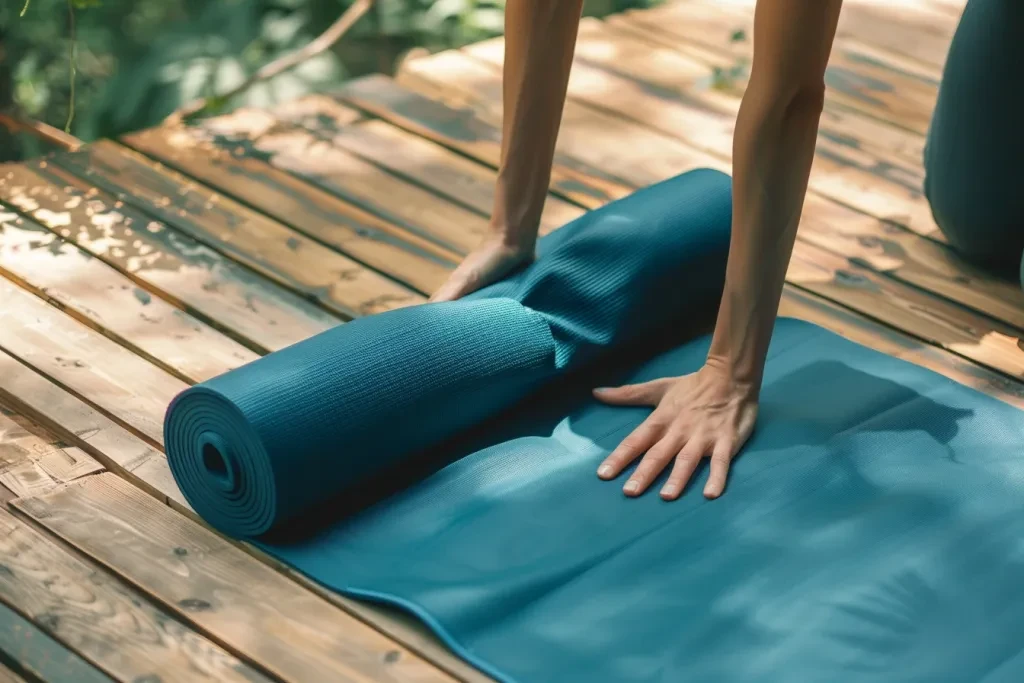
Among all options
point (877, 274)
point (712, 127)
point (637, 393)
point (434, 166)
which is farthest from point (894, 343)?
point (434, 166)

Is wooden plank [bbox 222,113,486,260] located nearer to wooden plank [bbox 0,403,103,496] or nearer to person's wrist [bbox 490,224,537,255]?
person's wrist [bbox 490,224,537,255]

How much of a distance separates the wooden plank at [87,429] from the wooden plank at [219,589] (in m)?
0.03

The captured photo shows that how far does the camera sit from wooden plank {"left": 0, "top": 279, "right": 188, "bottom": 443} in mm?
2246

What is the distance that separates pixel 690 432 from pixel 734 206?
347 millimetres

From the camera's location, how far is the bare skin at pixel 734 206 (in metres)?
1.95

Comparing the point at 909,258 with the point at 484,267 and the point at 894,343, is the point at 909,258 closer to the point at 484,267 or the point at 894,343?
the point at 894,343

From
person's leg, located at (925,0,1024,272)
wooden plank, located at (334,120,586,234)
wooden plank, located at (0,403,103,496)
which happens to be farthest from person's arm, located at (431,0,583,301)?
person's leg, located at (925,0,1024,272)

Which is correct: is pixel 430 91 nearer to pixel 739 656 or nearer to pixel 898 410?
pixel 898 410

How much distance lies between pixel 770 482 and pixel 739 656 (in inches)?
15.9

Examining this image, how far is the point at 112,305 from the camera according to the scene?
2.54 meters

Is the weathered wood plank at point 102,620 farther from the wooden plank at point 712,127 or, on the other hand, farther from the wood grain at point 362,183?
the wooden plank at point 712,127

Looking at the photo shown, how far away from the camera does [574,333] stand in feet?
7.48

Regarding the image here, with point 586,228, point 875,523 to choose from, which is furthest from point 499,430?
point 875,523

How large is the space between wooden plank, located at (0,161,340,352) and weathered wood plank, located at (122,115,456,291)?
222 millimetres
